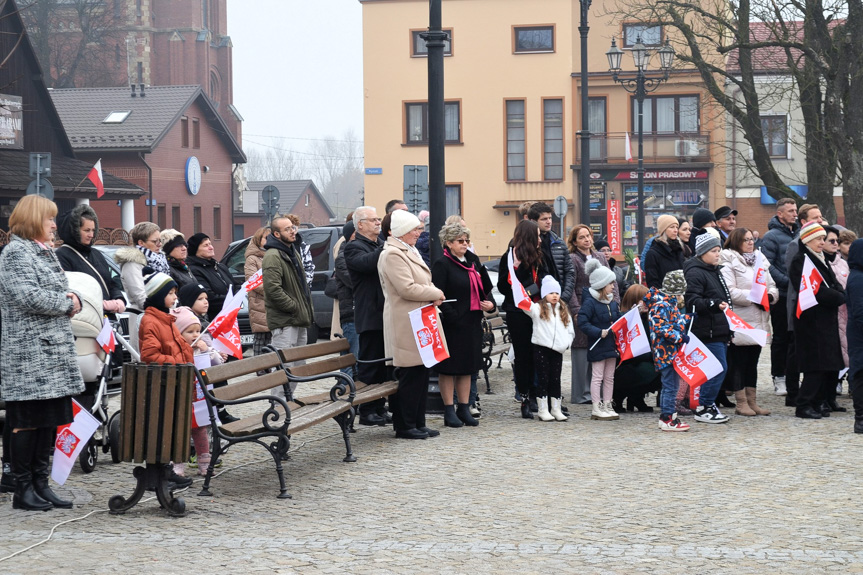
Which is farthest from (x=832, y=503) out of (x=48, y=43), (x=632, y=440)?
(x=48, y=43)

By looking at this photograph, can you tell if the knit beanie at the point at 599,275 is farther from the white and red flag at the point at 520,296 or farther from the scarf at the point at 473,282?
the scarf at the point at 473,282

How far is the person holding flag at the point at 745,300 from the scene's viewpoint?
11.4m

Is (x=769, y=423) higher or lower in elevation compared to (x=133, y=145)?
lower

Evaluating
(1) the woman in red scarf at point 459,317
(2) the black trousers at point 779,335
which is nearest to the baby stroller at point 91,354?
(1) the woman in red scarf at point 459,317

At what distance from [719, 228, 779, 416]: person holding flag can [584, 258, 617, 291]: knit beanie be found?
1121 millimetres

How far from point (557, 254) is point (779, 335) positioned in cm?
303

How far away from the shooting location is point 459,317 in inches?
425

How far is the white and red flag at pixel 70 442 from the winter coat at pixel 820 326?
22.1 ft

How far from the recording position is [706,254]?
1075cm

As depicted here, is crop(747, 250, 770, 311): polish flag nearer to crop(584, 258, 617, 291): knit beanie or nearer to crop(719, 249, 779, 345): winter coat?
crop(719, 249, 779, 345): winter coat

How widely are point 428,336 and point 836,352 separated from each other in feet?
13.0

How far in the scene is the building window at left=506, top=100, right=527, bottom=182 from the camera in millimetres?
49812

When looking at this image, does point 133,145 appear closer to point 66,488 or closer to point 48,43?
point 48,43

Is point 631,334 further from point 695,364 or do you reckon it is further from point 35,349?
point 35,349
